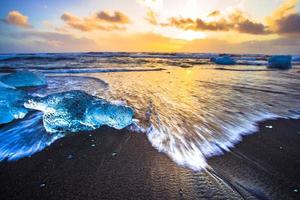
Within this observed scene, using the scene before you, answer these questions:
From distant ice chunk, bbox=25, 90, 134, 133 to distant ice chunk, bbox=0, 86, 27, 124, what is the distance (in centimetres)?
59

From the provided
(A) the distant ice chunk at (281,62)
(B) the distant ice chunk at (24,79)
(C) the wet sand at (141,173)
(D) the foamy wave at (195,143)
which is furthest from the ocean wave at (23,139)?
(A) the distant ice chunk at (281,62)

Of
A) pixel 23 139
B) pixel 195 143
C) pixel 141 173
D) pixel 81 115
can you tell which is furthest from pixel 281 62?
pixel 23 139

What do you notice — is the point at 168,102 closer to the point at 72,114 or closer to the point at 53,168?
the point at 72,114

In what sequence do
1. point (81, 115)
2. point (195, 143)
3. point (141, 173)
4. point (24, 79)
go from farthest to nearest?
point (24, 79), point (81, 115), point (195, 143), point (141, 173)

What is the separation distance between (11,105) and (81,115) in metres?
1.62

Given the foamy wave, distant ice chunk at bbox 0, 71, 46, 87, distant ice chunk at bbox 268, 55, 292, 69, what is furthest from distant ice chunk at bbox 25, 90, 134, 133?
distant ice chunk at bbox 268, 55, 292, 69

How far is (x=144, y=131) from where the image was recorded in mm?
3227

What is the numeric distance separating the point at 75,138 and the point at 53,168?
2.49ft

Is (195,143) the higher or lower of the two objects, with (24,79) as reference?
higher

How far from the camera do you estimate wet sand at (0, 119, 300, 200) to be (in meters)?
1.78

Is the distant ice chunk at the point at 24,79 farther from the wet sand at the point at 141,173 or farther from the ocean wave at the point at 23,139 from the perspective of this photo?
the wet sand at the point at 141,173

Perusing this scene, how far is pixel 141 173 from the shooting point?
210 centimetres

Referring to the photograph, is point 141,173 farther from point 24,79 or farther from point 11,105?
point 24,79

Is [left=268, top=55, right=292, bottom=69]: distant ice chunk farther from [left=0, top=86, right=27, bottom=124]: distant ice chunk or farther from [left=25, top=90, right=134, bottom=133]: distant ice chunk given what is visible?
[left=0, top=86, right=27, bottom=124]: distant ice chunk
